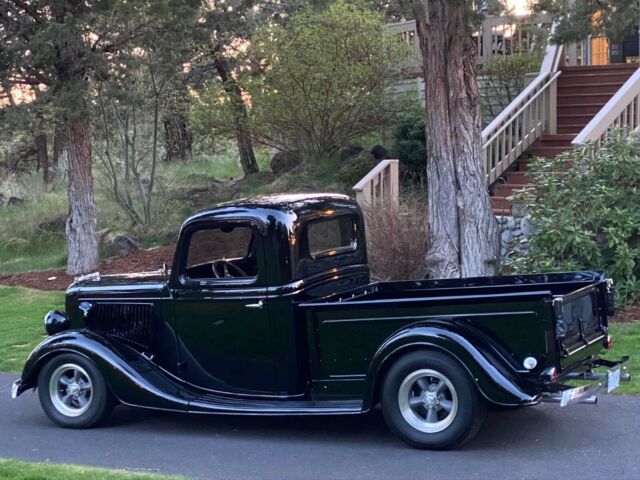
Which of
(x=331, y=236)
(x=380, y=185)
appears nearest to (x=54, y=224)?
(x=380, y=185)

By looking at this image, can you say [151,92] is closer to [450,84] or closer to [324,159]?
[324,159]

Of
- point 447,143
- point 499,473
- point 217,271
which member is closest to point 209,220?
point 217,271

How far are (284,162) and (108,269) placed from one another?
205 inches

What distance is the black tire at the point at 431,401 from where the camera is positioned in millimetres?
6160

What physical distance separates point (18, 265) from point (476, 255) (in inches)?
438

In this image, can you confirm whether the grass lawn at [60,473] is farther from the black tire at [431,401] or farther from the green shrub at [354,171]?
the green shrub at [354,171]

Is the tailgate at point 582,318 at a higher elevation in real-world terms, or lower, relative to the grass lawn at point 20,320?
higher

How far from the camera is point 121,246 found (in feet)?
58.6

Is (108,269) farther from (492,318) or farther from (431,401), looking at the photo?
(492,318)

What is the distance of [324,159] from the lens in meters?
18.7

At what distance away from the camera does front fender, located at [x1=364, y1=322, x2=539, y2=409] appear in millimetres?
5988

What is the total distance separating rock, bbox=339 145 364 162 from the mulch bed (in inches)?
155

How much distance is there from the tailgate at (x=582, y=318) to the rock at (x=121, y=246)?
12243 mm

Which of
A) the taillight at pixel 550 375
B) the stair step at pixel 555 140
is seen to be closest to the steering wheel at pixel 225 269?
the taillight at pixel 550 375
